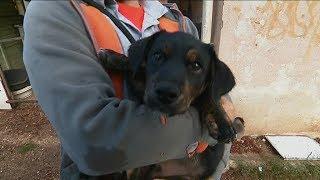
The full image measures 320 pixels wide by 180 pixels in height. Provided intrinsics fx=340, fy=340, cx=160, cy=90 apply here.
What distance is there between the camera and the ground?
11.7ft

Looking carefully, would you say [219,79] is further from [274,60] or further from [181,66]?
[274,60]

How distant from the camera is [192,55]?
1.54 metres

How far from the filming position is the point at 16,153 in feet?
13.2

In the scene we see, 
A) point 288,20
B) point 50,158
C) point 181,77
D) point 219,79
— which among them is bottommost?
point 50,158

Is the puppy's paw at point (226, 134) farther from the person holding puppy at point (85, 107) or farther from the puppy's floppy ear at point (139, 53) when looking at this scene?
the puppy's floppy ear at point (139, 53)

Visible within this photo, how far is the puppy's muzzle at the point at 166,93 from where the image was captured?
130 centimetres

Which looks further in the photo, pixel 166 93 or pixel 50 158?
pixel 50 158

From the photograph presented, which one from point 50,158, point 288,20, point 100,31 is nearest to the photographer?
point 100,31

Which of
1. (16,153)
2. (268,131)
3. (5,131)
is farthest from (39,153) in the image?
(268,131)

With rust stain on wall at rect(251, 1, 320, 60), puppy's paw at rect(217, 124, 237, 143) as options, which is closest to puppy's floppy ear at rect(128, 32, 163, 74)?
puppy's paw at rect(217, 124, 237, 143)

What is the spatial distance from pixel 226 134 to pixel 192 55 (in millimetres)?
431

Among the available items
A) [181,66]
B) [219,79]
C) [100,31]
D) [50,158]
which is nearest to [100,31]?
[100,31]

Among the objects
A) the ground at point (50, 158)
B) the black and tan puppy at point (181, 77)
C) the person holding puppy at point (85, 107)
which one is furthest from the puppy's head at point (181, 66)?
the ground at point (50, 158)

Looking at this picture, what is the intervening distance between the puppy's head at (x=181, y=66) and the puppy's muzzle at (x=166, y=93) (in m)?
0.03
